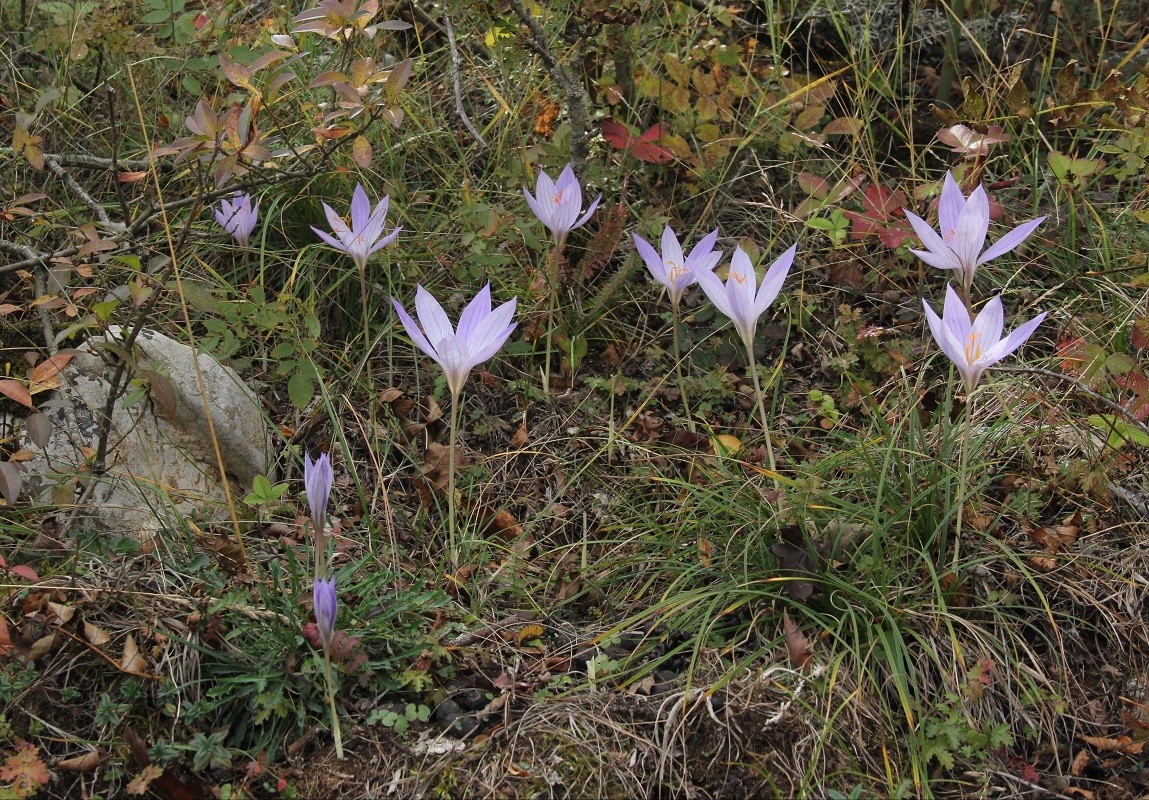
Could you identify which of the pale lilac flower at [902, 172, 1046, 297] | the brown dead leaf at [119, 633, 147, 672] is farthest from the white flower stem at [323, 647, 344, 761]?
the pale lilac flower at [902, 172, 1046, 297]

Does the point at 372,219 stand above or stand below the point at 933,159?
above

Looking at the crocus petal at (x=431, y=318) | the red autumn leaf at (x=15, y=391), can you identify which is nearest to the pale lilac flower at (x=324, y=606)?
the crocus petal at (x=431, y=318)

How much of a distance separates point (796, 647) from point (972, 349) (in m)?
0.74

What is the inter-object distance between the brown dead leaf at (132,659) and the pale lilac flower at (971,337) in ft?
5.81

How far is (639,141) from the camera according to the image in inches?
138

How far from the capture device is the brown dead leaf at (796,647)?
2189 mm

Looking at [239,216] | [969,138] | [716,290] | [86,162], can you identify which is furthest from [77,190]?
[969,138]

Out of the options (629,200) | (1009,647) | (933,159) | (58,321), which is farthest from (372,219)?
(933,159)

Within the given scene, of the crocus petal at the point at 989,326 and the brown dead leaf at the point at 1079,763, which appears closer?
the brown dead leaf at the point at 1079,763

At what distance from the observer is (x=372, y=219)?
282 centimetres

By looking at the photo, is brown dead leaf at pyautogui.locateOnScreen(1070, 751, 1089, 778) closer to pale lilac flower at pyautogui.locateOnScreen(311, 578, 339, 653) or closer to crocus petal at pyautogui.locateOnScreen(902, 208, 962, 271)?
crocus petal at pyautogui.locateOnScreen(902, 208, 962, 271)

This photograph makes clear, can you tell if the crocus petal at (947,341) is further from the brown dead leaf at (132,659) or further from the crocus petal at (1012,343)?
the brown dead leaf at (132,659)

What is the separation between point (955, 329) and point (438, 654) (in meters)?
1.31

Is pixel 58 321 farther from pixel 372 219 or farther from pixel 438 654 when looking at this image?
pixel 438 654
